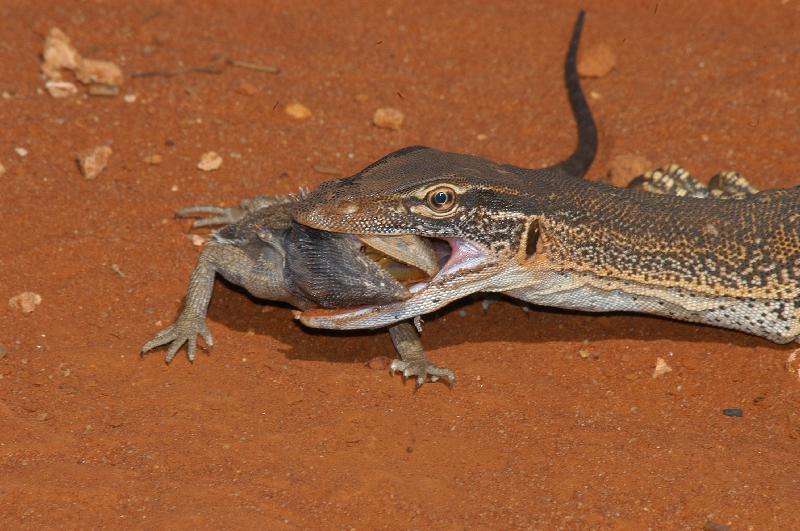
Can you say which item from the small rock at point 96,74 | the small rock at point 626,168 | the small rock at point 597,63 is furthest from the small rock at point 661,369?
the small rock at point 96,74

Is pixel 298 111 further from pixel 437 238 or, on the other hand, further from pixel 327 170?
pixel 437 238

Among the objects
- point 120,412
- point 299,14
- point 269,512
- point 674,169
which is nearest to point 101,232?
point 120,412

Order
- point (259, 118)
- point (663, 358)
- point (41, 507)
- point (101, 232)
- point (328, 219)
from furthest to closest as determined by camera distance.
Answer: point (259, 118), point (101, 232), point (663, 358), point (328, 219), point (41, 507)

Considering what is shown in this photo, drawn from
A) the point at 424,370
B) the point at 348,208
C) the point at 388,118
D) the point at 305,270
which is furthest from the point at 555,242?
the point at 388,118

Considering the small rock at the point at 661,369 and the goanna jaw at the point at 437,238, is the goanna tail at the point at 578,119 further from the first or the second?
the goanna jaw at the point at 437,238

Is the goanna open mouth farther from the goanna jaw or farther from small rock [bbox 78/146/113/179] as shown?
small rock [bbox 78/146/113/179]

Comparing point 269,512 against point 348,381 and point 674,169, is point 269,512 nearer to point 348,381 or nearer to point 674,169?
point 348,381

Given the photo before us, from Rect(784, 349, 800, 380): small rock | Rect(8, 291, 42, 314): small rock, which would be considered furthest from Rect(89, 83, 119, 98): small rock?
Rect(784, 349, 800, 380): small rock
